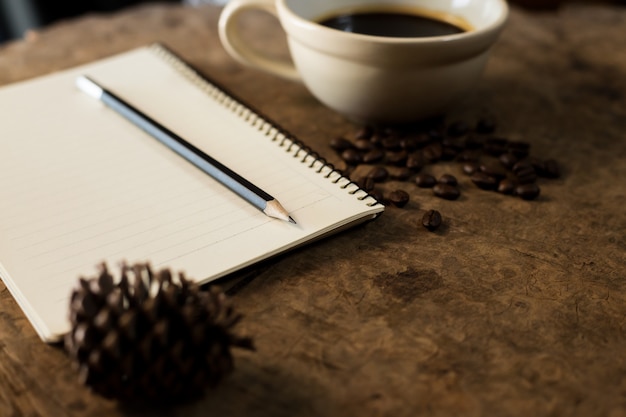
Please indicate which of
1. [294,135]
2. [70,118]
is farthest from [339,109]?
[70,118]

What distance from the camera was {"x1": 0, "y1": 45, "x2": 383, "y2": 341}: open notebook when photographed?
715 millimetres

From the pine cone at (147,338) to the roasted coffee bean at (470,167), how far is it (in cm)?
45

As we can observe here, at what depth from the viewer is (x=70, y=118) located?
980 millimetres

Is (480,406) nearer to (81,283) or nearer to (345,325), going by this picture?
(345,325)

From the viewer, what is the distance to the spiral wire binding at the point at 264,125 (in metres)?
0.83

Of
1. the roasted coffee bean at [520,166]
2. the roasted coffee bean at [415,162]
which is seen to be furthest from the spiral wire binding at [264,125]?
the roasted coffee bean at [520,166]

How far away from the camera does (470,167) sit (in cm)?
91

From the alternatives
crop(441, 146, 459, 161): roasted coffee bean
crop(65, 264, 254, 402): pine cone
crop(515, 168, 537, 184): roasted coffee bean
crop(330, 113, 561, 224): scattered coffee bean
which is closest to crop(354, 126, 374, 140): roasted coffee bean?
crop(330, 113, 561, 224): scattered coffee bean

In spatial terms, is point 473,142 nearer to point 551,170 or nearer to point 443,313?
point 551,170

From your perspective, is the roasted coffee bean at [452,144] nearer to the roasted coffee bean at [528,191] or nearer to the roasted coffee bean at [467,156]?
the roasted coffee bean at [467,156]

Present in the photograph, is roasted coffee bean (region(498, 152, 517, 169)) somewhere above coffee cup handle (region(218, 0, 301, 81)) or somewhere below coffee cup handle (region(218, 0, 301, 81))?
below

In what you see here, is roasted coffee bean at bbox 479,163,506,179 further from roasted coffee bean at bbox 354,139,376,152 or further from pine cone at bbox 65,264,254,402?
→ pine cone at bbox 65,264,254,402

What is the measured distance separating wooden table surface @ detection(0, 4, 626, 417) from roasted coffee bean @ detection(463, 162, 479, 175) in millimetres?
12

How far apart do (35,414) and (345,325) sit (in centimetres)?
28
